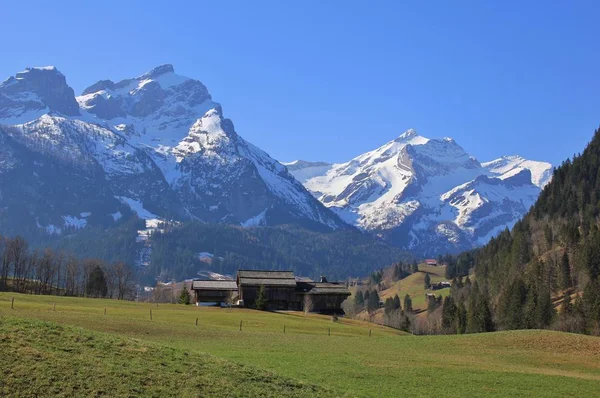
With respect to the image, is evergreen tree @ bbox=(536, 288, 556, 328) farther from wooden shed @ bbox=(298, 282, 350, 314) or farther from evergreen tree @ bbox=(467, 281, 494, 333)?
wooden shed @ bbox=(298, 282, 350, 314)

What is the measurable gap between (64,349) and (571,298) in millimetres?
146882

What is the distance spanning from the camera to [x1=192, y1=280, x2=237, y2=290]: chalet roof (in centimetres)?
16050

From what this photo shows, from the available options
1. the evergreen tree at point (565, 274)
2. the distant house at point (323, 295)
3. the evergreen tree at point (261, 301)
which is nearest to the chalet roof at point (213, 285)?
the distant house at point (323, 295)

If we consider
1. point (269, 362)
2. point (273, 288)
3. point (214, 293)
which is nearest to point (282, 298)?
point (273, 288)

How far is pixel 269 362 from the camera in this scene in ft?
169

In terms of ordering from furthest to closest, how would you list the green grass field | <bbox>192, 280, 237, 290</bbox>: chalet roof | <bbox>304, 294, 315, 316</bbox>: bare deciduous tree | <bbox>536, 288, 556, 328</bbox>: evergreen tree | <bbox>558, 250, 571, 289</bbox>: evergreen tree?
<bbox>558, 250, 571, 289</bbox>: evergreen tree < <bbox>192, 280, 237, 290</bbox>: chalet roof < <bbox>304, 294, 315, 316</bbox>: bare deciduous tree < <bbox>536, 288, 556, 328</bbox>: evergreen tree < the green grass field

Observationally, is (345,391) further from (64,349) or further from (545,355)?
(545,355)

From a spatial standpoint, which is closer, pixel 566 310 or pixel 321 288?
pixel 566 310

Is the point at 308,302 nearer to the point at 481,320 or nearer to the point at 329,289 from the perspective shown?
the point at 329,289

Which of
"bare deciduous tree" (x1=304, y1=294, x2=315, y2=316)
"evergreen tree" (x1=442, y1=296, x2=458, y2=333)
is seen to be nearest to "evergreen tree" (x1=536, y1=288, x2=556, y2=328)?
"evergreen tree" (x1=442, y1=296, x2=458, y2=333)

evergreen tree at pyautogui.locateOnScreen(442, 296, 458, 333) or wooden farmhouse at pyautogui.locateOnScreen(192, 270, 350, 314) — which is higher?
wooden farmhouse at pyautogui.locateOnScreen(192, 270, 350, 314)

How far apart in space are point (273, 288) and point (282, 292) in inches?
103

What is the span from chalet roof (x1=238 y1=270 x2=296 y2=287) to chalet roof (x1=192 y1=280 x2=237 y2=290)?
5162 millimetres

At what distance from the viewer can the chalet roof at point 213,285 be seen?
160500 millimetres
